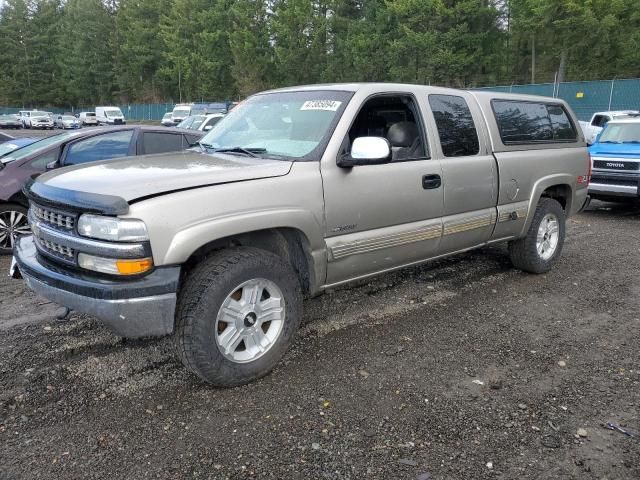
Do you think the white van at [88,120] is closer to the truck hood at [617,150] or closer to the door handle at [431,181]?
the truck hood at [617,150]

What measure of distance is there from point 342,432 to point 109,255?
5.17 feet

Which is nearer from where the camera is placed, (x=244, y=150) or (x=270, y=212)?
(x=270, y=212)

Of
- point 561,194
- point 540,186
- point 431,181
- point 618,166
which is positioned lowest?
point 618,166

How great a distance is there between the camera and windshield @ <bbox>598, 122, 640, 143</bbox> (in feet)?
33.1

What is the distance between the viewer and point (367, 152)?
11.5 feet

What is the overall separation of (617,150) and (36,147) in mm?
9794

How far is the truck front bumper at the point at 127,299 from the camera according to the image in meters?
2.76

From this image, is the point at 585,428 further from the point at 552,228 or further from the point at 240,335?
the point at 552,228

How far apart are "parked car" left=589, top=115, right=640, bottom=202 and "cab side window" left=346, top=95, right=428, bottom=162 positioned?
681 cm

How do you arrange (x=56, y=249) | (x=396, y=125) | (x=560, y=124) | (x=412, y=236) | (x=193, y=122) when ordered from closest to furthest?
(x=56, y=249) < (x=412, y=236) < (x=396, y=125) < (x=560, y=124) < (x=193, y=122)

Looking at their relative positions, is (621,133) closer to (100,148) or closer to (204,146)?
(204,146)

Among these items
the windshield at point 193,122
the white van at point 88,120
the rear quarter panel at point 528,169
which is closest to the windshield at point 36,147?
the rear quarter panel at point 528,169

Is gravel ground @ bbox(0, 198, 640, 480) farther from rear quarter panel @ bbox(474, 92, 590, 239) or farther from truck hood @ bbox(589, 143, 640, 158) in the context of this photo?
truck hood @ bbox(589, 143, 640, 158)

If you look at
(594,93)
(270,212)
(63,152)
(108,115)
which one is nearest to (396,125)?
(270,212)
